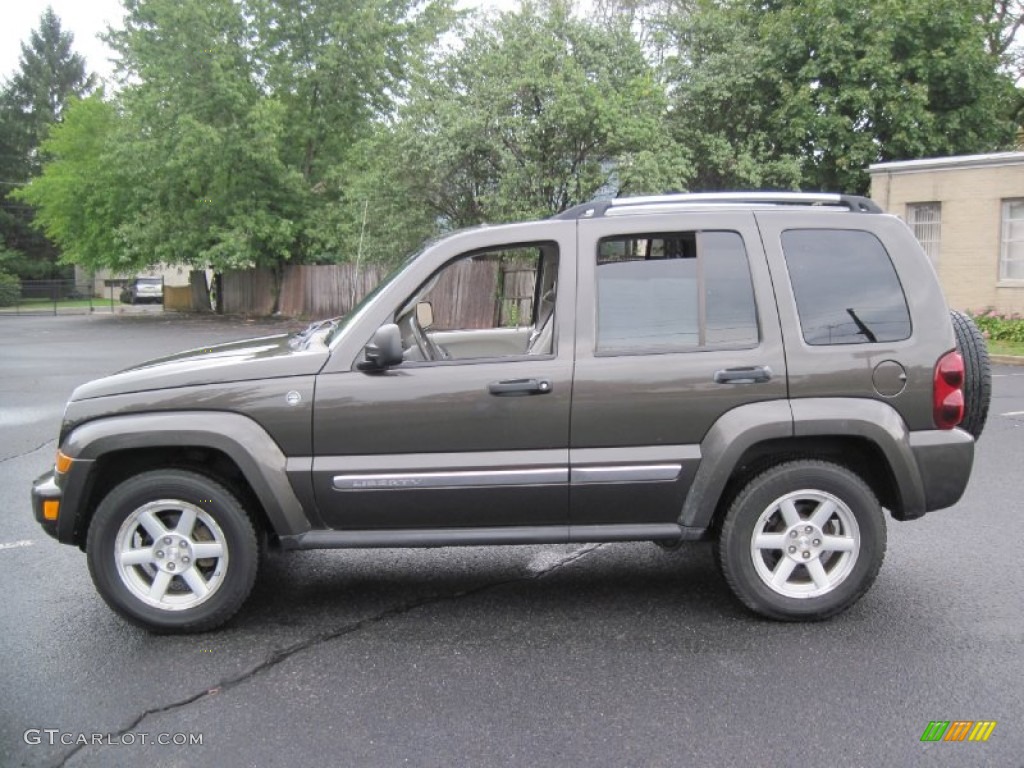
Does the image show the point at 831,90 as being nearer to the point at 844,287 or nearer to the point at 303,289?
the point at 303,289

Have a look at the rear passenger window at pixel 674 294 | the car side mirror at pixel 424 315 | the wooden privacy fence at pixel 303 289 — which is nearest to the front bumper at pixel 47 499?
the car side mirror at pixel 424 315

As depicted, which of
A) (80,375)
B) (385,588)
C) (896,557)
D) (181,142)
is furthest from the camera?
(181,142)

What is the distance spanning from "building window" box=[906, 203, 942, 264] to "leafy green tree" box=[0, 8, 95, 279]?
5171 cm

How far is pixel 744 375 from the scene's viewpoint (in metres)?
4.11

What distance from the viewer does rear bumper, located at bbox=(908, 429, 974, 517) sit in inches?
163

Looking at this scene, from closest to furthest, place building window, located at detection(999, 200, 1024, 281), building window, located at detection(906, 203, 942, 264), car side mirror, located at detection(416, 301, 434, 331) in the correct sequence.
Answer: car side mirror, located at detection(416, 301, 434, 331)
building window, located at detection(999, 200, 1024, 281)
building window, located at detection(906, 203, 942, 264)

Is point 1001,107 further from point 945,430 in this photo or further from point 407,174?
point 945,430

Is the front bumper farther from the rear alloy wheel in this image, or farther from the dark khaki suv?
the rear alloy wheel

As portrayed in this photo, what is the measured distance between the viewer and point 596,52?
19125 millimetres

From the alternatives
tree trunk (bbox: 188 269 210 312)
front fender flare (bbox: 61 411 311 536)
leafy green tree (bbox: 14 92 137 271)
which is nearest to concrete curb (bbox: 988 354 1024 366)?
front fender flare (bbox: 61 411 311 536)

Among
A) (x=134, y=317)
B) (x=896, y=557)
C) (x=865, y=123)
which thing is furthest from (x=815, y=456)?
(x=134, y=317)

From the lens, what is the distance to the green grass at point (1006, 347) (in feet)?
→ 54.3

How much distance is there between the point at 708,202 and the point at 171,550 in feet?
10.2

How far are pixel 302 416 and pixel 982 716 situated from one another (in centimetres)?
305
